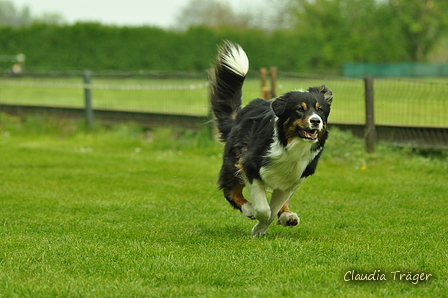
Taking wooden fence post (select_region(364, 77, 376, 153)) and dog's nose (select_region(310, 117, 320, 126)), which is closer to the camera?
dog's nose (select_region(310, 117, 320, 126))

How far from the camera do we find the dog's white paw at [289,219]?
6004mm

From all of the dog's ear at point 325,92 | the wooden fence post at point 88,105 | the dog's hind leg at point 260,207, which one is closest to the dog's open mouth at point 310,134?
the dog's ear at point 325,92

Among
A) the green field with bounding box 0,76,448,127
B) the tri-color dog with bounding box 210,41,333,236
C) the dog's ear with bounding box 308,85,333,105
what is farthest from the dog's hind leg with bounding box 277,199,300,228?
the green field with bounding box 0,76,448,127

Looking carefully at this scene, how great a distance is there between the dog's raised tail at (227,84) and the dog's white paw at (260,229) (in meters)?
1.29

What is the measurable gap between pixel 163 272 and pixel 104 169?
6.02 metres

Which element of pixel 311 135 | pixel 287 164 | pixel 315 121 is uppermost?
pixel 315 121

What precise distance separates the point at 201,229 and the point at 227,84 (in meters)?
1.63

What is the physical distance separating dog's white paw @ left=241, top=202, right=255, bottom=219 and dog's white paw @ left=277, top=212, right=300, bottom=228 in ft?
0.87

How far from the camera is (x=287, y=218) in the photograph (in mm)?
6016

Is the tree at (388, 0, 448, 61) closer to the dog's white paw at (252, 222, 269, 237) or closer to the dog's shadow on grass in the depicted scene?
the dog's shadow on grass

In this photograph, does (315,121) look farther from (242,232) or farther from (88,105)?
(88,105)

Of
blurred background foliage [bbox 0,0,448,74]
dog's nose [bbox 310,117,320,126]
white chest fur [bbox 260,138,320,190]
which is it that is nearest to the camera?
dog's nose [bbox 310,117,320,126]

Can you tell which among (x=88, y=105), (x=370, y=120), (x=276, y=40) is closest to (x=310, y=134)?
(x=370, y=120)

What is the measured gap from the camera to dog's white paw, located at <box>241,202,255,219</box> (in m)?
6.12
